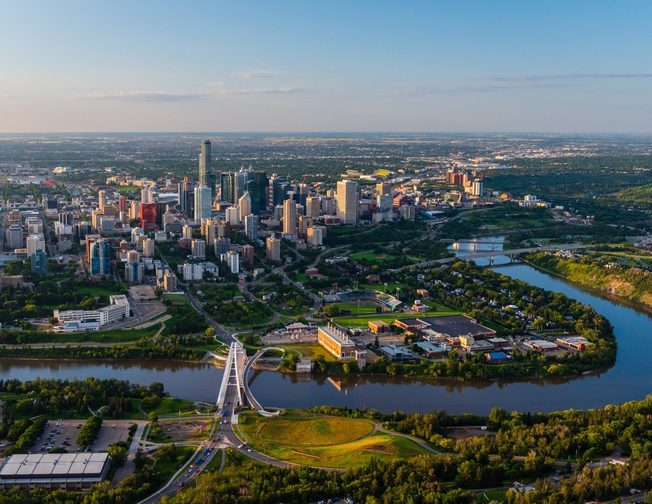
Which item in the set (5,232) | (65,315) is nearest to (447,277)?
(65,315)

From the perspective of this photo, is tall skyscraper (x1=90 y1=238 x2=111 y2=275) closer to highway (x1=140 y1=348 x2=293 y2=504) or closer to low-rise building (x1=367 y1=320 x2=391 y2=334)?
low-rise building (x1=367 y1=320 x2=391 y2=334)

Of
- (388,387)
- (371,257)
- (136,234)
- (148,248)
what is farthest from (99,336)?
(371,257)

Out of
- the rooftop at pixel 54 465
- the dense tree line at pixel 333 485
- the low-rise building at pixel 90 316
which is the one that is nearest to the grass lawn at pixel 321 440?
the dense tree line at pixel 333 485

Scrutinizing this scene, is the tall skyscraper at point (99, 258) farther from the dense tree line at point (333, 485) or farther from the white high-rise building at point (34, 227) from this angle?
the dense tree line at point (333, 485)

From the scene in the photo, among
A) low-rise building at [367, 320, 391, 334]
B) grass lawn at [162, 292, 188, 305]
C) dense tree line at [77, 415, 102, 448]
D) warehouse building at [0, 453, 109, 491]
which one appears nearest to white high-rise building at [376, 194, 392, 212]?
grass lawn at [162, 292, 188, 305]

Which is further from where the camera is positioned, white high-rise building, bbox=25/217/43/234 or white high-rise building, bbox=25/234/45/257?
white high-rise building, bbox=25/217/43/234

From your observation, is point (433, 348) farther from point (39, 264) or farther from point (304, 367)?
point (39, 264)

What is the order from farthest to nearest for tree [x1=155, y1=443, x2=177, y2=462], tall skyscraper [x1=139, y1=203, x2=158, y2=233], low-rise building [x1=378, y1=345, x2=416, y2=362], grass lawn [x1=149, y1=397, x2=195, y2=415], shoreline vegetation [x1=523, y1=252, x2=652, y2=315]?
tall skyscraper [x1=139, y1=203, x2=158, y2=233], shoreline vegetation [x1=523, y1=252, x2=652, y2=315], low-rise building [x1=378, y1=345, x2=416, y2=362], grass lawn [x1=149, y1=397, x2=195, y2=415], tree [x1=155, y1=443, x2=177, y2=462]

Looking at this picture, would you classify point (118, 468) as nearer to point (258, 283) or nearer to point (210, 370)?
point (210, 370)
